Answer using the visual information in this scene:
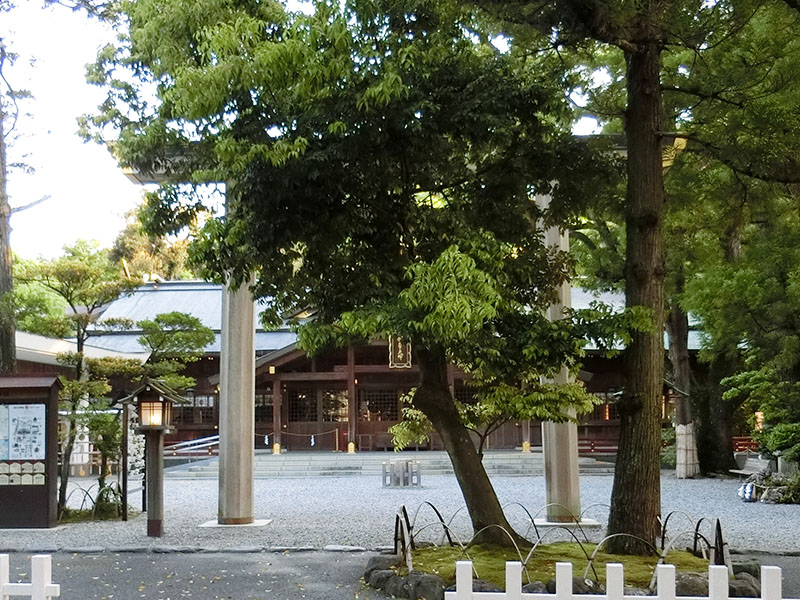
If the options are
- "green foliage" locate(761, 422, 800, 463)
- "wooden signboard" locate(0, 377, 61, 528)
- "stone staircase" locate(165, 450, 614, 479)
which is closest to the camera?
"wooden signboard" locate(0, 377, 61, 528)

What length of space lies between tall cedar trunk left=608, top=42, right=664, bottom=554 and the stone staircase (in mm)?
14191

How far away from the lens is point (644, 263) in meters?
7.75

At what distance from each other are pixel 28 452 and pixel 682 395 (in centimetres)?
1410

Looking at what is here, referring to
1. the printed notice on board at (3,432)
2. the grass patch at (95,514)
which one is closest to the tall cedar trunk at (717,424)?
the grass patch at (95,514)

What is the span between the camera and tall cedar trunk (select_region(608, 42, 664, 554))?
7.54m

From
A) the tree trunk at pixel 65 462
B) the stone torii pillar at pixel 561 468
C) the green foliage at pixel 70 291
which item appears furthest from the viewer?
the green foliage at pixel 70 291

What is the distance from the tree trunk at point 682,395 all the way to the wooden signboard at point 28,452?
13107mm

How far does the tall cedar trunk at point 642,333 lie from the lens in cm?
754

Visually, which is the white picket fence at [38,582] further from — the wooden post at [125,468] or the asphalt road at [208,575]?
the wooden post at [125,468]

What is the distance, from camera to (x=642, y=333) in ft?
25.2

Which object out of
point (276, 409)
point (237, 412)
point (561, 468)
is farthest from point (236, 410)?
point (276, 409)

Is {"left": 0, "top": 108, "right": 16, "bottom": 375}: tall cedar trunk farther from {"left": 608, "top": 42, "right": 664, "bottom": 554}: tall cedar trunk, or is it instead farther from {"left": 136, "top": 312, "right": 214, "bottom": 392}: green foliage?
{"left": 608, "top": 42, "right": 664, "bottom": 554}: tall cedar trunk

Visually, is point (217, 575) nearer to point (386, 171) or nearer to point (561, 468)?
point (386, 171)

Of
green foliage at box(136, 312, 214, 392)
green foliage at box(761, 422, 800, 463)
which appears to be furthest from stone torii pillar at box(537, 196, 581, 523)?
green foliage at box(761, 422, 800, 463)
